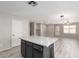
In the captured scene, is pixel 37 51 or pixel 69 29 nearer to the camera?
pixel 37 51

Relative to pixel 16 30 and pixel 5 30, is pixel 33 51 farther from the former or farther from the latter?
pixel 16 30

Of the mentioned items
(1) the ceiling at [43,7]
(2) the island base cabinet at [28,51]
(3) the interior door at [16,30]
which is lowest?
(2) the island base cabinet at [28,51]

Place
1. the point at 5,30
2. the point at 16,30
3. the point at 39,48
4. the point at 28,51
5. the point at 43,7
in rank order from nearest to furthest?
1. the point at 39,48
2. the point at 28,51
3. the point at 43,7
4. the point at 5,30
5. the point at 16,30

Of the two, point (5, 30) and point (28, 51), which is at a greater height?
point (5, 30)

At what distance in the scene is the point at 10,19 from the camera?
5.18 m

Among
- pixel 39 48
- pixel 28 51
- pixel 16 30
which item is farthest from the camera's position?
pixel 16 30

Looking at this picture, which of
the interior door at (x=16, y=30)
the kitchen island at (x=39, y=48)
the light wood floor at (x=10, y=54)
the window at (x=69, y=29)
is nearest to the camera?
the kitchen island at (x=39, y=48)

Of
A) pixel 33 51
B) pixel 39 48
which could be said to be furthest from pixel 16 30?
pixel 39 48

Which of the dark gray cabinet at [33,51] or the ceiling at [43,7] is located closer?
the dark gray cabinet at [33,51]

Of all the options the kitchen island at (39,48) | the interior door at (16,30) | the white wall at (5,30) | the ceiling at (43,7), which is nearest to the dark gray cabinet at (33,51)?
the kitchen island at (39,48)

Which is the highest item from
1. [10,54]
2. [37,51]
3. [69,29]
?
[69,29]

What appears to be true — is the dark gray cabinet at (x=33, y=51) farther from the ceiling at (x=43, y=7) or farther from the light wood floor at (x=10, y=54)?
the ceiling at (x=43, y=7)

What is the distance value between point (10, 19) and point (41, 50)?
149 inches

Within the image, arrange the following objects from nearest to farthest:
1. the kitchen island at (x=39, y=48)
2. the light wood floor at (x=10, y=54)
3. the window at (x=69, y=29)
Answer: the kitchen island at (x=39, y=48)
the light wood floor at (x=10, y=54)
the window at (x=69, y=29)
